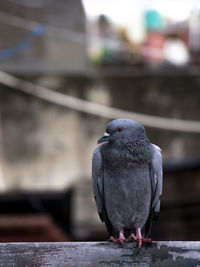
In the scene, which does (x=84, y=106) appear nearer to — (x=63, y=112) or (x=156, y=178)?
(x=63, y=112)

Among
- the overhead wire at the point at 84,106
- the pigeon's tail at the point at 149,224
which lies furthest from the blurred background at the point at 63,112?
the pigeon's tail at the point at 149,224

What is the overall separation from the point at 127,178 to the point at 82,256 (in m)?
0.75

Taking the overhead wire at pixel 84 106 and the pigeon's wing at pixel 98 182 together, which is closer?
the pigeon's wing at pixel 98 182

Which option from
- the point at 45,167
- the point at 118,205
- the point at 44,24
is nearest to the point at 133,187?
the point at 118,205

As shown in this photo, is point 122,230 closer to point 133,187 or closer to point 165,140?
point 133,187

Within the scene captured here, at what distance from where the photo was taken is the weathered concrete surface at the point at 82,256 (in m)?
1.79

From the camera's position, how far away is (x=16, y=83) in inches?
245

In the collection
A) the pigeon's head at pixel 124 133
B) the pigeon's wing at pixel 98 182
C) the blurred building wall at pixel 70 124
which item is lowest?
the blurred building wall at pixel 70 124

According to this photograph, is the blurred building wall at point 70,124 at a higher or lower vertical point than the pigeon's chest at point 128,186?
lower

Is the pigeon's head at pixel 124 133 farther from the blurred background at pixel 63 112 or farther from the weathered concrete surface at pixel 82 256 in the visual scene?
the blurred background at pixel 63 112

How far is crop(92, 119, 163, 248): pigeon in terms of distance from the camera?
243 centimetres

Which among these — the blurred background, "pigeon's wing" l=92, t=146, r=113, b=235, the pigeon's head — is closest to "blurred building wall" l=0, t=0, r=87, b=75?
the blurred background

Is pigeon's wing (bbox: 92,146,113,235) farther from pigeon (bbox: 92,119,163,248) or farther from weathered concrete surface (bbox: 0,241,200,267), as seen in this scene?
weathered concrete surface (bbox: 0,241,200,267)

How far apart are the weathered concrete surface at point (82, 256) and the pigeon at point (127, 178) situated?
1.96 feet
